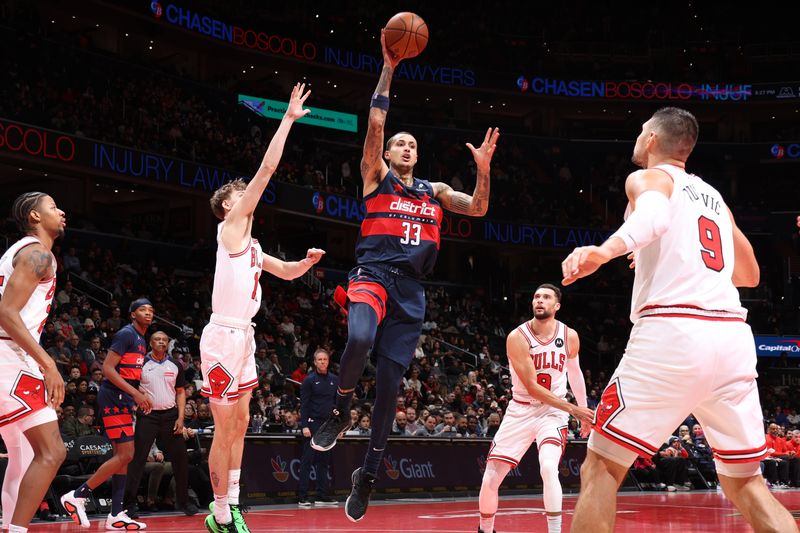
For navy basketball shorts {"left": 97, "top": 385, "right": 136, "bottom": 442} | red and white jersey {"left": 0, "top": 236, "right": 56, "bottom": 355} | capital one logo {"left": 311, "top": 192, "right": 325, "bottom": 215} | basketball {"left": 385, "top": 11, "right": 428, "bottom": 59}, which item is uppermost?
capital one logo {"left": 311, "top": 192, "right": 325, "bottom": 215}

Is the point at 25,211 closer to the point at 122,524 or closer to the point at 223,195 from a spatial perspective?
the point at 223,195

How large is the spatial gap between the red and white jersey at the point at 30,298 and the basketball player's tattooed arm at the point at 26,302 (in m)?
0.07

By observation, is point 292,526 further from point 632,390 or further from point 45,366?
point 632,390

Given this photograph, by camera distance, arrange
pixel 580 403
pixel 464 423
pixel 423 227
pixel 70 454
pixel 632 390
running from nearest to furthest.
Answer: pixel 632 390 → pixel 423 227 → pixel 580 403 → pixel 70 454 → pixel 464 423

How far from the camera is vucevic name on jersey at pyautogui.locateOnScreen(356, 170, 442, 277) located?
687 cm

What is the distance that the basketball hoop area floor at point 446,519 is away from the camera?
1024 cm

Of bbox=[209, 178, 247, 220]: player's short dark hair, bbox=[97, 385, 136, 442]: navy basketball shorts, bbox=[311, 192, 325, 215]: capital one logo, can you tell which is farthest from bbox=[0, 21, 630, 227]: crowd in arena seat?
bbox=[209, 178, 247, 220]: player's short dark hair

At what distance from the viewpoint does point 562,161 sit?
39781 millimetres

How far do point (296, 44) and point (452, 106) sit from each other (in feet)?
29.8

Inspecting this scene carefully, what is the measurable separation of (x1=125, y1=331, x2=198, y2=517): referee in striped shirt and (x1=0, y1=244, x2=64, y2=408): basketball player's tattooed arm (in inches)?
226

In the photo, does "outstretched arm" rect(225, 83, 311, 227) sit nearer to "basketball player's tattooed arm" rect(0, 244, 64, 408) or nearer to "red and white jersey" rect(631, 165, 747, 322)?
"basketball player's tattooed arm" rect(0, 244, 64, 408)

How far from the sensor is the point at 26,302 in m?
5.93

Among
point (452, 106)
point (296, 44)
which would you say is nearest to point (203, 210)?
point (296, 44)

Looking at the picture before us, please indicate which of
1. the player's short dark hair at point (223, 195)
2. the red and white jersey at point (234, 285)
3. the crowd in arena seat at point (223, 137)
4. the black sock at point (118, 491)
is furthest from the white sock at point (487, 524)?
the crowd in arena seat at point (223, 137)
